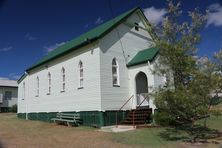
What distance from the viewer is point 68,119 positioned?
21141mm

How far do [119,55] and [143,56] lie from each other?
1795 millimetres

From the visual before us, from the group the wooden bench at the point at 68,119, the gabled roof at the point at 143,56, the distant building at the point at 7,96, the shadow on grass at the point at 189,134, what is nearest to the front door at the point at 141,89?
the gabled roof at the point at 143,56

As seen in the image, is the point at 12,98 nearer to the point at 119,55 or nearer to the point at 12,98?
the point at 12,98

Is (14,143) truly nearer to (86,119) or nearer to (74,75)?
(86,119)

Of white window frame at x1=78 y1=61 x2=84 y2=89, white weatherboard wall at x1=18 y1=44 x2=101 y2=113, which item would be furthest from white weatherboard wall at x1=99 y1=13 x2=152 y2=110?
white window frame at x1=78 y1=61 x2=84 y2=89

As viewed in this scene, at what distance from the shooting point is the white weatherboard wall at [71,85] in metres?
19.2

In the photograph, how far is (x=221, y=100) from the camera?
12.9m

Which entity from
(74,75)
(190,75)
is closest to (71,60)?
(74,75)

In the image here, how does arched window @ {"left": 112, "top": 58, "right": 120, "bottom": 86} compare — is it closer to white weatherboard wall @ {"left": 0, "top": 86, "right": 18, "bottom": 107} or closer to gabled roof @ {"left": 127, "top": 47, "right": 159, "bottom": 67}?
gabled roof @ {"left": 127, "top": 47, "right": 159, "bottom": 67}

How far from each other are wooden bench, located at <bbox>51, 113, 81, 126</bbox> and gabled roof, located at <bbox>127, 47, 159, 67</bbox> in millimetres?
5583

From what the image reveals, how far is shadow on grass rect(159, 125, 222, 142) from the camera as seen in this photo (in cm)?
1346

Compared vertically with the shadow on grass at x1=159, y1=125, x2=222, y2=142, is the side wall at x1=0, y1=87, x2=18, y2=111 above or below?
above

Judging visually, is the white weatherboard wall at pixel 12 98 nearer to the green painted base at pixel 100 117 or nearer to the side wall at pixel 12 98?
the side wall at pixel 12 98

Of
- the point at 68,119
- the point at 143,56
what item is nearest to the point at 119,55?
the point at 143,56
